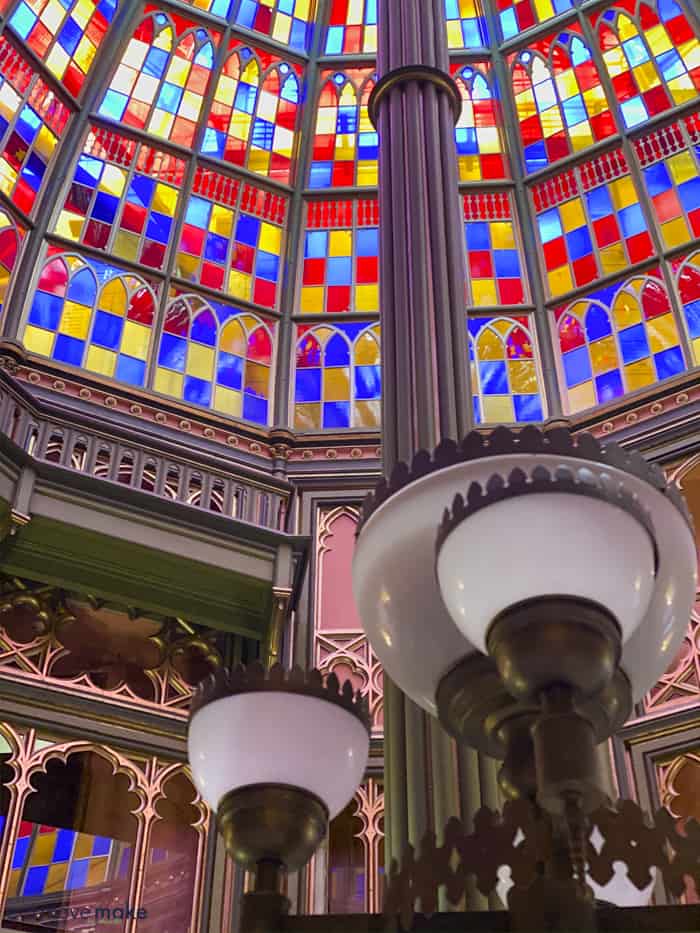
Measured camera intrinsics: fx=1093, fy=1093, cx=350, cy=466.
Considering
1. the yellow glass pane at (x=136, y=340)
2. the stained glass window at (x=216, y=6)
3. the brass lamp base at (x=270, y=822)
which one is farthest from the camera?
the stained glass window at (x=216, y=6)

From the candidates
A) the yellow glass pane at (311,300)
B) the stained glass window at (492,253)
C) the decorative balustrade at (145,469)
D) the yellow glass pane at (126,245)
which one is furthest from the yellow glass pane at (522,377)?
the yellow glass pane at (126,245)

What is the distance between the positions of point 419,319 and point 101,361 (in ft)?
24.6

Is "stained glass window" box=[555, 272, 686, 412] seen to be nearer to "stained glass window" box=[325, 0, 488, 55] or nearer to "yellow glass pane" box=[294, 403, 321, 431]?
"yellow glass pane" box=[294, 403, 321, 431]

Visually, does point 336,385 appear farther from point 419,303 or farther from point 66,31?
point 419,303

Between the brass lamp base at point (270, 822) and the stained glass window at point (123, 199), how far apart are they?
1014cm

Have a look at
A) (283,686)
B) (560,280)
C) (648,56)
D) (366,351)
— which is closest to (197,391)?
(366,351)

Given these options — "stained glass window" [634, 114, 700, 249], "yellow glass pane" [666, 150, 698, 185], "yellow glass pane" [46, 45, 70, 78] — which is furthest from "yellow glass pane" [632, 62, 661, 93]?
"yellow glass pane" [46, 45, 70, 78]

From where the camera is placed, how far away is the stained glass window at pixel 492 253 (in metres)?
12.2

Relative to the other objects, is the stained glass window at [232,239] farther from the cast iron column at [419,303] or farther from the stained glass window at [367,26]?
the cast iron column at [419,303]

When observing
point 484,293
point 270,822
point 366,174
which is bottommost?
point 270,822

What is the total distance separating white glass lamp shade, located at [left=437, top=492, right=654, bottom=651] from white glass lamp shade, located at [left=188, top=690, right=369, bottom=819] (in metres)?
0.53

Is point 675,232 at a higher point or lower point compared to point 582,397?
higher

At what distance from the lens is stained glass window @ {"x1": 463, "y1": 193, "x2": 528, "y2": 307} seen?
1222 cm

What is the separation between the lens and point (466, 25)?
13578 millimetres
